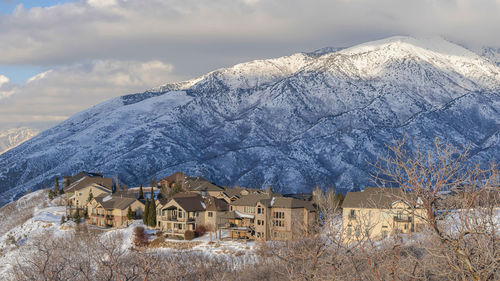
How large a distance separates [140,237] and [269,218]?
25698 millimetres

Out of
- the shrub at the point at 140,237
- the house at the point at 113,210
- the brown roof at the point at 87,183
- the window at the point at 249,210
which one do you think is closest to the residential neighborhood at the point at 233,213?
the house at the point at 113,210

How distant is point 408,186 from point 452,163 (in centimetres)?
171

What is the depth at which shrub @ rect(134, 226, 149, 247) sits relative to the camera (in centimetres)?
9888

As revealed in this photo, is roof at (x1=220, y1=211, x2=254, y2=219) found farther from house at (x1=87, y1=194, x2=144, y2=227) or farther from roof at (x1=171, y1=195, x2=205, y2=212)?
house at (x1=87, y1=194, x2=144, y2=227)

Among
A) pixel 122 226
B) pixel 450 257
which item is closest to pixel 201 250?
pixel 122 226

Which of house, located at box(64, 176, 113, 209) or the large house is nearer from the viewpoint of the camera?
house, located at box(64, 176, 113, 209)

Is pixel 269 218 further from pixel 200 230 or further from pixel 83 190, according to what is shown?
pixel 83 190

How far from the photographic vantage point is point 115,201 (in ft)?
404

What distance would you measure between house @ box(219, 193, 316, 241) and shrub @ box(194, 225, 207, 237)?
410 cm

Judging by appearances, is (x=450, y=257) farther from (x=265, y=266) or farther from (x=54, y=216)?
(x=54, y=216)

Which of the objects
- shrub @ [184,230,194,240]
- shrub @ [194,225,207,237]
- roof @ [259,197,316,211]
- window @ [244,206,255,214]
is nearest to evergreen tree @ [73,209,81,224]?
shrub @ [184,230,194,240]

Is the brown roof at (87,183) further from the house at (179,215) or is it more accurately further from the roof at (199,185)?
the house at (179,215)

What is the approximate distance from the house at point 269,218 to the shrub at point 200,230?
4.10 metres

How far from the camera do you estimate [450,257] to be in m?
15.2
